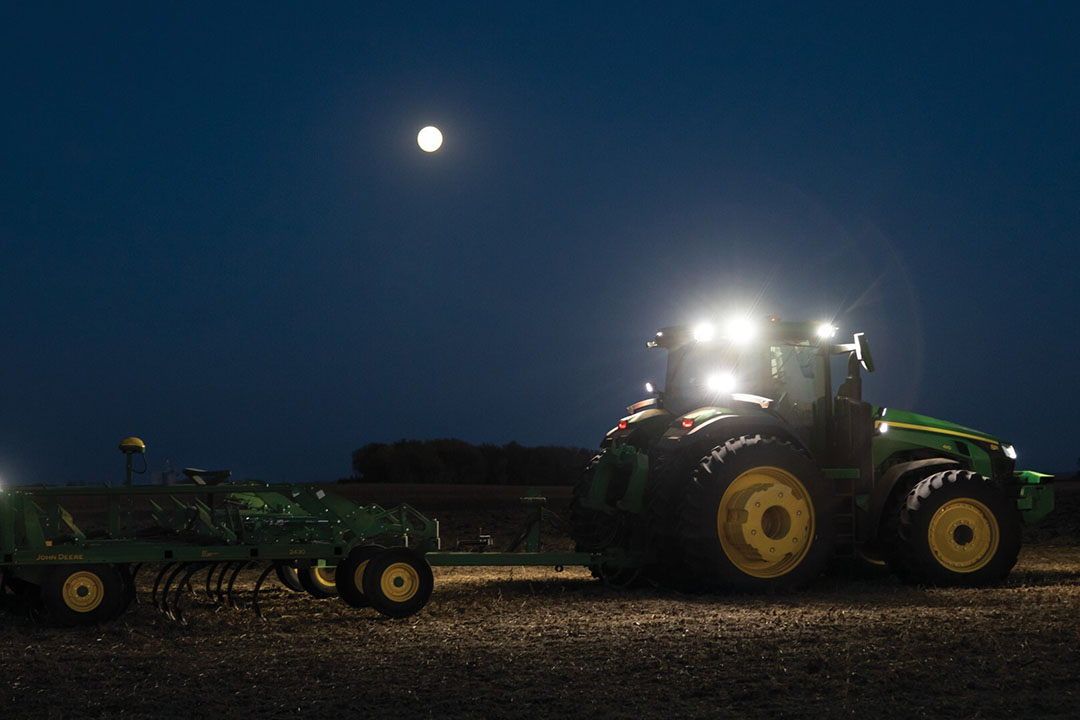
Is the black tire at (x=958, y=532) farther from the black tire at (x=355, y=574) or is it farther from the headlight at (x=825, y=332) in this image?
the black tire at (x=355, y=574)

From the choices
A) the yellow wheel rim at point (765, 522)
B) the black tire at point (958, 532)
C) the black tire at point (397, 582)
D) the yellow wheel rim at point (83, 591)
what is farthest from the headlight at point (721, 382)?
the yellow wheel rim at point (83, 591)

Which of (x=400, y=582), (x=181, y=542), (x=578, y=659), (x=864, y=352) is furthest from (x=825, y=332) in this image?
(x=181, y=542)

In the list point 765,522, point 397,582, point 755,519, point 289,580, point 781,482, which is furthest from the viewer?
point 289,580

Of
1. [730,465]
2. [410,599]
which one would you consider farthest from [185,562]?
[730,465]

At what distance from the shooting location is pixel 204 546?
8578 mm

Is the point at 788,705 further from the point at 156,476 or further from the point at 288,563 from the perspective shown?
the point at 156,476

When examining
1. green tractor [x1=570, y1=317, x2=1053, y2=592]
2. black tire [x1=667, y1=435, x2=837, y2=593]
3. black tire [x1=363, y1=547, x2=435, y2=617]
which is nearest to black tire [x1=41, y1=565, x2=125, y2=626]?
black tire [x1=363, y1=547, x2=435, y2=617]

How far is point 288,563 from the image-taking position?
8664 millimetres

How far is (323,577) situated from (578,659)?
14.1ft

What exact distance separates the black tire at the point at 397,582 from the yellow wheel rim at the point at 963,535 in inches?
179

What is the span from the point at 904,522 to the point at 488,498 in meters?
14.6

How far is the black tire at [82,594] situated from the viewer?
7.97m

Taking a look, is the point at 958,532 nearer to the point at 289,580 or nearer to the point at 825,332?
the point at 825,332

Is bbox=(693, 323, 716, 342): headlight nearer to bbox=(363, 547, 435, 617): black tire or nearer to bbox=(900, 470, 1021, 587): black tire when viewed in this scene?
bbox=(900, 470, 1021, 587): black tire
